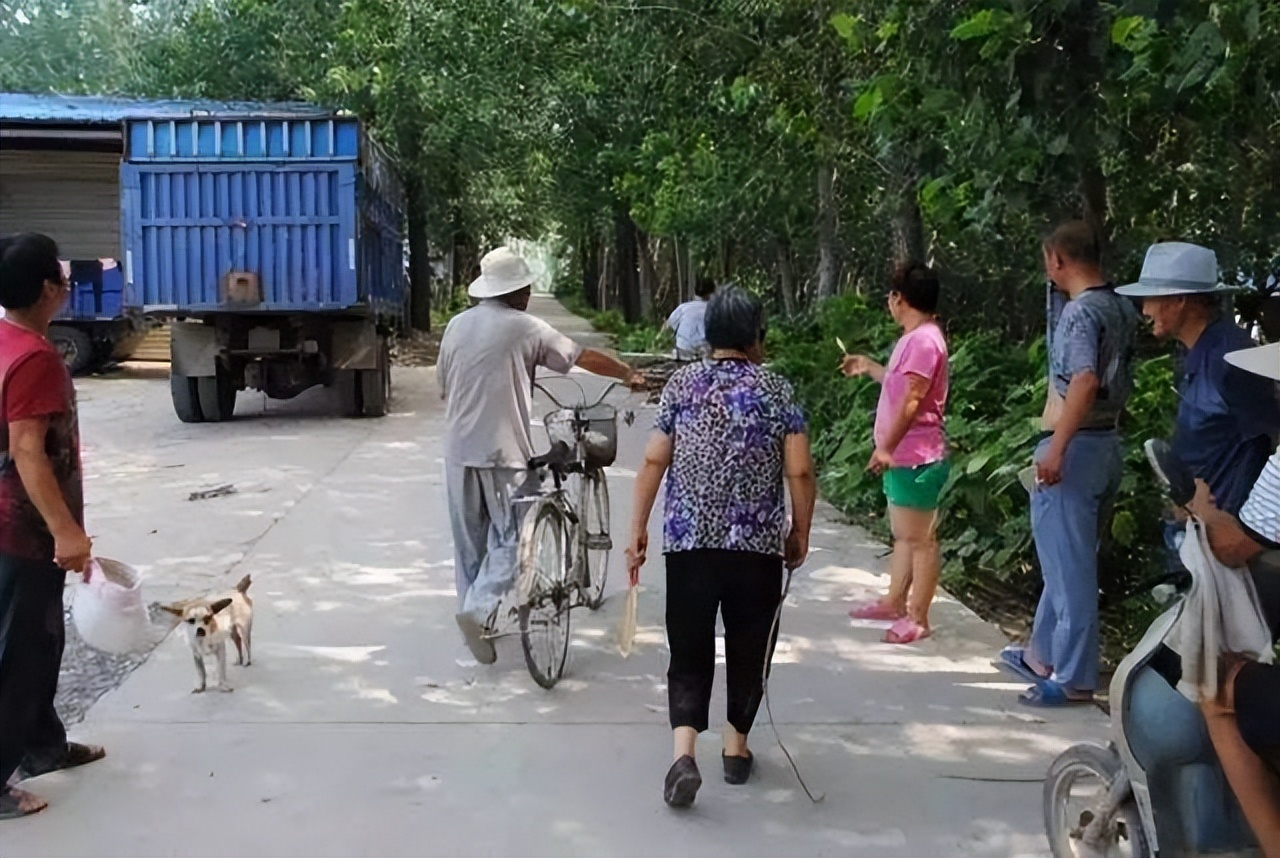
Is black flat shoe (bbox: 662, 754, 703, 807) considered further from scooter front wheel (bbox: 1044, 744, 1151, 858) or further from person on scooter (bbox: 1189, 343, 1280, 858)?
person on scooter (bbox: 1189, 343, 1280, 858)

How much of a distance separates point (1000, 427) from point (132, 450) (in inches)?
317

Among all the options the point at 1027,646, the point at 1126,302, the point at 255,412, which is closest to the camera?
the point at 1126,302

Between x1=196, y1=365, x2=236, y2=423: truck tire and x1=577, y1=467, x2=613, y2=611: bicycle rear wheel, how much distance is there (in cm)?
840

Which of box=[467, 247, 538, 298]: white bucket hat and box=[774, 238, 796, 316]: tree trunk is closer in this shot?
box=[467, 247, 538, 298]: white bucket hat

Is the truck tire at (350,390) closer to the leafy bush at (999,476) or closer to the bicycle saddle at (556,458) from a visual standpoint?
the leafy bush at (999,476)

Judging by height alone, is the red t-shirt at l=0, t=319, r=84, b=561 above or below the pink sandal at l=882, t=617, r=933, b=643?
above

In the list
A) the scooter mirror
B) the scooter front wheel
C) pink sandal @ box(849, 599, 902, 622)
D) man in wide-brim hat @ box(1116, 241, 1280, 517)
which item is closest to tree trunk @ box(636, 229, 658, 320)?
pink sandal @ box(849, 599, 902, 622)

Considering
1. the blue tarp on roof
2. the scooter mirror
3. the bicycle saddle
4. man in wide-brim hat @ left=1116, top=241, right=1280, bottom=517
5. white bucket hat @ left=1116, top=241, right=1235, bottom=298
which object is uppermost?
the blue tarp on roof

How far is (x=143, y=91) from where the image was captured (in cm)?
2817

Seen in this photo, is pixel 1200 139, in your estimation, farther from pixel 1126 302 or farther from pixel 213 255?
pixel 213 255

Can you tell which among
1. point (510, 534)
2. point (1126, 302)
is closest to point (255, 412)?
point (510, 534)

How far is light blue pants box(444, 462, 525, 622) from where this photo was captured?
581cm

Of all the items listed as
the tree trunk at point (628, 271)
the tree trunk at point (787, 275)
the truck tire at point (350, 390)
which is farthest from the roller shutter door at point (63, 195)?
the tree trunk at point (628, 271)

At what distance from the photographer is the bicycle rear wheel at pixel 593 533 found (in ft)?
21.1
